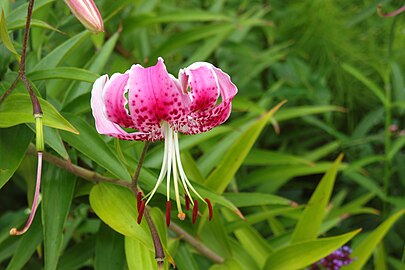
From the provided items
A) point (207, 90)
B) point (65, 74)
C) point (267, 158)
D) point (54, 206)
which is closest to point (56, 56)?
point (65, 74)

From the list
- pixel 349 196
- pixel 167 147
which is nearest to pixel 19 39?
pixel 167 147

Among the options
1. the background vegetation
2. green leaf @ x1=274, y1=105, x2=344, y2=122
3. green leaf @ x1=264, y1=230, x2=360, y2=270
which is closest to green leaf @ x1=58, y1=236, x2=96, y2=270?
the background vegetation

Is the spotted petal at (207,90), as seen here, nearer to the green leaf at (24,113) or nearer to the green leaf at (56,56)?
the green leaf at (24,113)

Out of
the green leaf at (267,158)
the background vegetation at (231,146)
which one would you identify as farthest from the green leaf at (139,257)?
the green leaf at (267,158)

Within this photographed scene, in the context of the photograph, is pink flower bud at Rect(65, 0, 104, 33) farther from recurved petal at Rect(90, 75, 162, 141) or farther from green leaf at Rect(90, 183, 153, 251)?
green leaf at Rect(90, 183, 153, 251)

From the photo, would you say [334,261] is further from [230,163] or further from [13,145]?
[13,145]

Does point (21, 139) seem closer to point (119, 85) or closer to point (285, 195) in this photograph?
point (119, 85)
